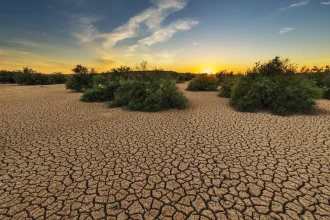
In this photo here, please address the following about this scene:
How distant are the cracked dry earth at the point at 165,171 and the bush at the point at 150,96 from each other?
2.82 meters

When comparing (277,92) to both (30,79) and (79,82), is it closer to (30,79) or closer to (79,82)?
(79,82)

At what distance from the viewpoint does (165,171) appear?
147 inches

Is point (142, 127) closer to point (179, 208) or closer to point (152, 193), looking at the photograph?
point (152, 193)

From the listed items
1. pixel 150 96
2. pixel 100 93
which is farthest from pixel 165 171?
pixel 100 93

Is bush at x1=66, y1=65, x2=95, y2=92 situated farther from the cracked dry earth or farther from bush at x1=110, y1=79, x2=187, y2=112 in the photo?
the cracked dry earth

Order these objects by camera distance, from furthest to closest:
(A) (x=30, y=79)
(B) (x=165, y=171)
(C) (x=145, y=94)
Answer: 1. (A) (x=30, y=79)
2. (C) (x=145, y=94)
3. (B) (x=165, y=171)

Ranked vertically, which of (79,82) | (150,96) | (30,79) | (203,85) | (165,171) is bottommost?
(165,171)

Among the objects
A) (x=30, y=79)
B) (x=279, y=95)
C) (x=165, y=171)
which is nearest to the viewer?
(x=165, y=171)

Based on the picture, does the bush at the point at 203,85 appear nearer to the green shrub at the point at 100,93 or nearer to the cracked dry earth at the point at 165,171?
the green shrub at the point at 100,93

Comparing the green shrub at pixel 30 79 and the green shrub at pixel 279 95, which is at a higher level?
the green shrub at pixel 30 79

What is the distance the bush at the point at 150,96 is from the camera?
9484 mm

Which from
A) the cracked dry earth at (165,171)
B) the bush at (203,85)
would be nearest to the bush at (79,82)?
Answer: the bush at (203,85)

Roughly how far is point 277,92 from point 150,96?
21.7 ft

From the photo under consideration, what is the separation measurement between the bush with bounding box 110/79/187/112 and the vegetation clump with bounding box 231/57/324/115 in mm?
3327
